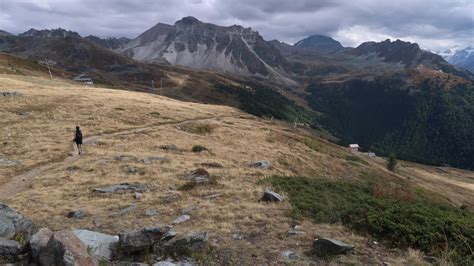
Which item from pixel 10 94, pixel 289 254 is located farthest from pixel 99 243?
pixel 10 94

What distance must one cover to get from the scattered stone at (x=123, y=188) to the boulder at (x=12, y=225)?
10.9 m

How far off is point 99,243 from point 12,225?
10.5 feet

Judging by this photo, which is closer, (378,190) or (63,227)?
(63,227)

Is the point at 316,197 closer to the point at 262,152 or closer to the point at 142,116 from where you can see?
the point at 262,152

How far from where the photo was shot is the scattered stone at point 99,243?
12.9 m

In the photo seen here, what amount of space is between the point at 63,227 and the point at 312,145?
5271 centimetres

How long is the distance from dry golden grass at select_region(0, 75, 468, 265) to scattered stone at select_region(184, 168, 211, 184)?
725 mm

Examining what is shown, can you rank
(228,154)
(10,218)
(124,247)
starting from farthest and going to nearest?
1. (228,154)
2. (10,218)
3. (124,247)

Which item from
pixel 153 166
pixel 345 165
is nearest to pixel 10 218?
pixel 153 166

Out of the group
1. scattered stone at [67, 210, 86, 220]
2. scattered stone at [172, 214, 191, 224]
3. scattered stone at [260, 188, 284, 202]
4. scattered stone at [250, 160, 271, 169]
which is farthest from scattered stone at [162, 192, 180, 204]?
scattered stone at [250, 160, 271, 169]

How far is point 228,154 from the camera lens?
144 ft

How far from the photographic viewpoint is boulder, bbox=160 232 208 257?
13.6 meters

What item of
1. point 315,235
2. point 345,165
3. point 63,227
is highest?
point 315,235

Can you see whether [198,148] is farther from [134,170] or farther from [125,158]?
[134,170]
